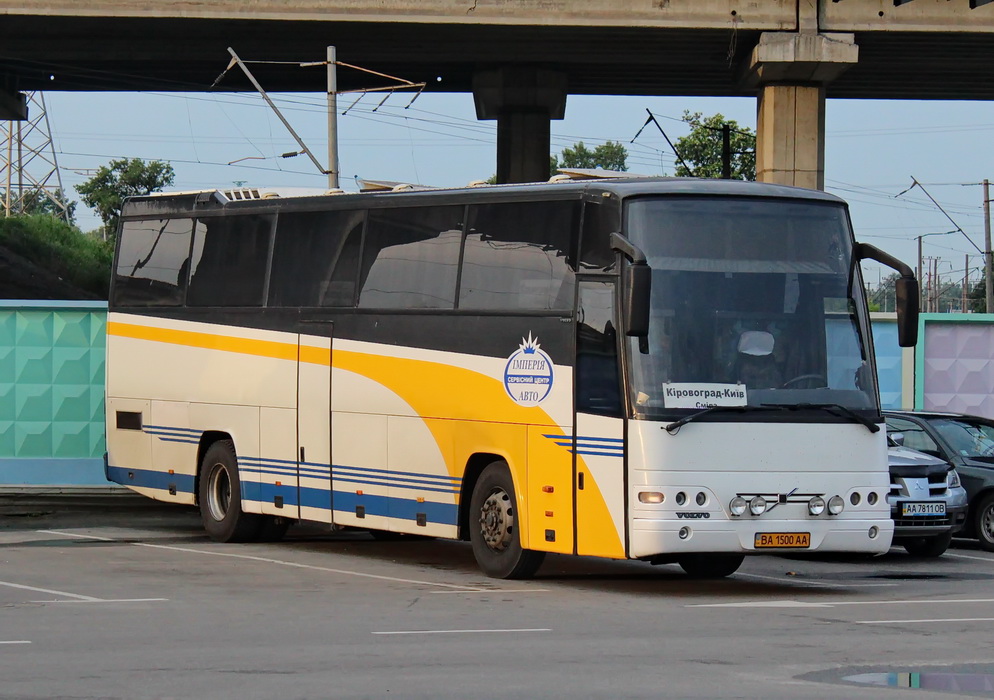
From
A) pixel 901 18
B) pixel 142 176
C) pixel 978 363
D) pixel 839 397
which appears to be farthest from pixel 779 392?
pixel 142 176

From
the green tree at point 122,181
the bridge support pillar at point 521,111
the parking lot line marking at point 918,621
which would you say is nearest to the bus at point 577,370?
the parking lot line marking at point 918,621

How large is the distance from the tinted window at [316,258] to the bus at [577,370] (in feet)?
0.09

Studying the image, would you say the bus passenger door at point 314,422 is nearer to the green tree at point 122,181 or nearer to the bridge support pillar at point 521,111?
the bridge support pillar at point 521,111

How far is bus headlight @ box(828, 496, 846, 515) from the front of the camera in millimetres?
13820

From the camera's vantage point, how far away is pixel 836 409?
13867 mm

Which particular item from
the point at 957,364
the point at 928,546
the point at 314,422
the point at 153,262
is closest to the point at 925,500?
the point at 928,546

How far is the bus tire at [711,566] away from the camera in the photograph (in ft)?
50.6

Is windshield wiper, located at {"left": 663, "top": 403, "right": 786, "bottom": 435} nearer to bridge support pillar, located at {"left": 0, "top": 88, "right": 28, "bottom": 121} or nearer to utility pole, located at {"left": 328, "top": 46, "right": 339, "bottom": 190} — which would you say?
utility pole, located at {"left": 328, "top": 46, "right": 339, "bottom": 190}

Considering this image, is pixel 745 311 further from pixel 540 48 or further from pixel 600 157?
pixel 600 157

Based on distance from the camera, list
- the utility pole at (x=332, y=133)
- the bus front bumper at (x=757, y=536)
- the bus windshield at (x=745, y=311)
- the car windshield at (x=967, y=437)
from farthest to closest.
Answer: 1. the utility pole at (x=332, y=133)
2. the car windshield at (x=967, y=437)
3. the bus windshield at (x=745, y=311)
4. the bus front bumper at (x=757, y=536)

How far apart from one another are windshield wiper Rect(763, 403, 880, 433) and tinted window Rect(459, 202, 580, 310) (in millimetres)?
2051

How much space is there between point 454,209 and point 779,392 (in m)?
3.77

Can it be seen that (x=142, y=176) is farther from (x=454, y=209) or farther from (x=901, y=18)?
(x=454, y=209)

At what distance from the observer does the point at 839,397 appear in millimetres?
13922
